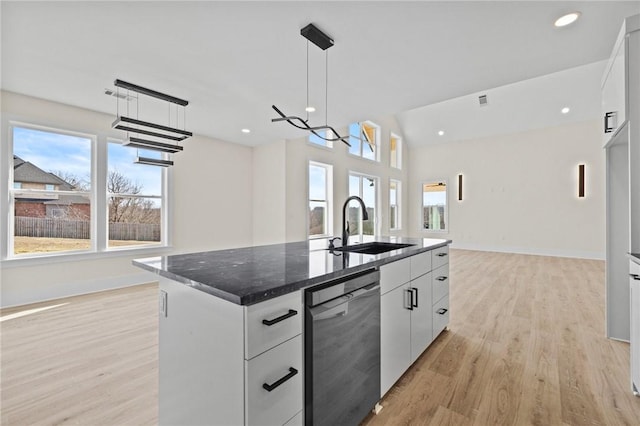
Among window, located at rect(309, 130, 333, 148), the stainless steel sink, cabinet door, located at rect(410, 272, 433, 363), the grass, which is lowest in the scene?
cabinet door, located at rect(410, 272, 433, 363)

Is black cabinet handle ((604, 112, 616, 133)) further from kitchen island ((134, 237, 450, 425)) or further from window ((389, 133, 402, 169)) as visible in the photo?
window ((389, 133, 402, 169))

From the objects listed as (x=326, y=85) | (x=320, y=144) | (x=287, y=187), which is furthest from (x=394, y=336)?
(x=320, y=144)

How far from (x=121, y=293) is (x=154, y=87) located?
2835 millimetres

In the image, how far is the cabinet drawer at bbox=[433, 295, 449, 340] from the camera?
2467mm

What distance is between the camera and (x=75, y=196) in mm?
4027

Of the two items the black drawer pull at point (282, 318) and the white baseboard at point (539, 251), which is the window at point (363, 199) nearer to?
the white baseboard at point (539, 251)

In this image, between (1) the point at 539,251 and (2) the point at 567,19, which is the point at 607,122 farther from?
(1) the point at 539,251

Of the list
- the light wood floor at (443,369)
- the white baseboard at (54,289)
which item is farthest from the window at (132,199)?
the light wood floor at (443,369)

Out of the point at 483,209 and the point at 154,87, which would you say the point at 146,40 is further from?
the point at 483,209

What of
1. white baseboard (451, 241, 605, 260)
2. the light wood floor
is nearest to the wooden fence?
the light wood floor

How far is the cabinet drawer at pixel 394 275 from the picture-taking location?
1.70 m

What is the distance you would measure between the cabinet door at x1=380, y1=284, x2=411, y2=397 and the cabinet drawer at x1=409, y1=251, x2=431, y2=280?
17cm

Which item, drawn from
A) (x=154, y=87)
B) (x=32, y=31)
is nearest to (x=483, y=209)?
(x=154, y=87)

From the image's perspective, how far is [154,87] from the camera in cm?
330
